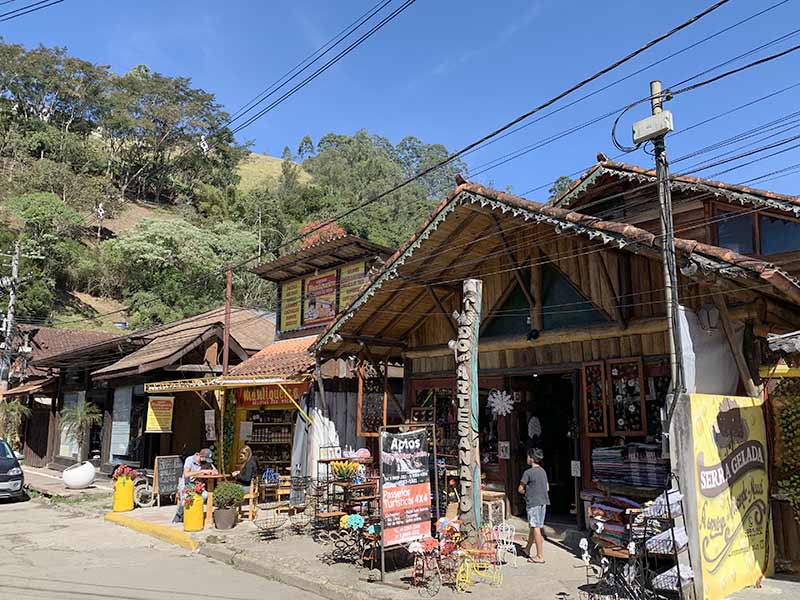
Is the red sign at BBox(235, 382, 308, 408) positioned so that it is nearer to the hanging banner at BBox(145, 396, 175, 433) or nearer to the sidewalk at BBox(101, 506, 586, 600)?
the hanging banner at BBox(145, 396, 175, 433)

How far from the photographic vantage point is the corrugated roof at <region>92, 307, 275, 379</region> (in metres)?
18.7

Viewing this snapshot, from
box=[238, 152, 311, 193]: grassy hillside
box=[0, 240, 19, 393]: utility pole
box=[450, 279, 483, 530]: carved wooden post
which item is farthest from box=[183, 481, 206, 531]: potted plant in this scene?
box=[238, 152, 311, 193]: grassy hillside

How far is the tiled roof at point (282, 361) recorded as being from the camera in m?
15.3

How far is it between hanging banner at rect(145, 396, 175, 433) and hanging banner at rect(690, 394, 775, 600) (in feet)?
48.5

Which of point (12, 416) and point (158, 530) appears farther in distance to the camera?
point (12, 416)

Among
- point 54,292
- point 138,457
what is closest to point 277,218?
point 54,292

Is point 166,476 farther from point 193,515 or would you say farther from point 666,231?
point 666,231

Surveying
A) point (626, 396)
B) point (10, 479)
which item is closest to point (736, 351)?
point (626, 396)

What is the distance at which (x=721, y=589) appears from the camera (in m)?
7.18

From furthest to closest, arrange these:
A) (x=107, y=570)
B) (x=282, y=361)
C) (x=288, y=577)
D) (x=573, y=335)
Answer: (x=282, y=361) < (x=573, y=335) < (x=107, y=570) < (x=288, y=577)

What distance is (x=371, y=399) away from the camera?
1501cm

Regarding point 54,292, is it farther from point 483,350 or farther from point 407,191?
point 483,350

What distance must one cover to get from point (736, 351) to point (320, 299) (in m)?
12.2

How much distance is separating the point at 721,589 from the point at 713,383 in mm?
2631
